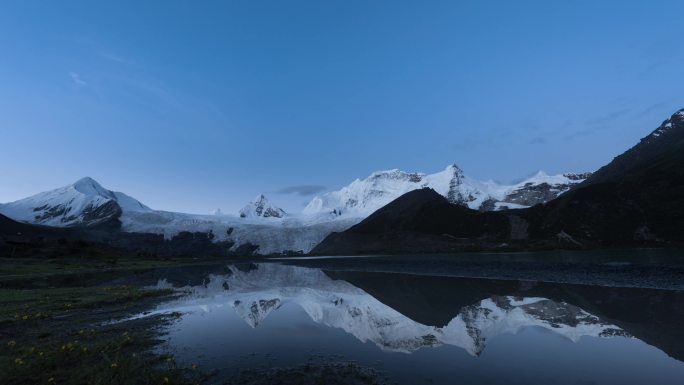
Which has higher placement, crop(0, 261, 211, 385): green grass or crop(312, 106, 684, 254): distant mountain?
crop(312, 106, 684, 254): distant mountain

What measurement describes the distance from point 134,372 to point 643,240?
6152 inches

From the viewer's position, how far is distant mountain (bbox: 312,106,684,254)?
13575 cm

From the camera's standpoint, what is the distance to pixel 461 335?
17.1 m

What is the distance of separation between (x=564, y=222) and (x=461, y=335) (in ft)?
515

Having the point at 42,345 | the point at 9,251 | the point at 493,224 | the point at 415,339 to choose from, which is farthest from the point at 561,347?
the point at 493,224

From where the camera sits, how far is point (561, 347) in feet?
48.2

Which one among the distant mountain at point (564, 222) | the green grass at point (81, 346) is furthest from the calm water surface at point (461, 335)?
the distant mountain at point (564, 222)

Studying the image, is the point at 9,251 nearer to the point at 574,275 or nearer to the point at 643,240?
the point at 574,275

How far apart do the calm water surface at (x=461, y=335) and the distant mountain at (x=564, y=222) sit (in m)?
124

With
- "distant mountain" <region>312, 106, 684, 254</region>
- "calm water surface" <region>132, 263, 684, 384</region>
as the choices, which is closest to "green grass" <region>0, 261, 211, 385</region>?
"calm water surface" <region>132, 263, 684, 384</region>

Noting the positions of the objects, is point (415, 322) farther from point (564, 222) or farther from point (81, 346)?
point (564, 222)

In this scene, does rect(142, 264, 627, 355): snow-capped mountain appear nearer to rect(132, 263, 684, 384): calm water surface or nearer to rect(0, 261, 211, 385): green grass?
rect(132, 263, 684, 384): calm water surface

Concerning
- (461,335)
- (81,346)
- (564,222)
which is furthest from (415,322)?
(564,222)

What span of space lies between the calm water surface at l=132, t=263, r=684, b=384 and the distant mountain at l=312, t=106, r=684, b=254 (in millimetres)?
123538
